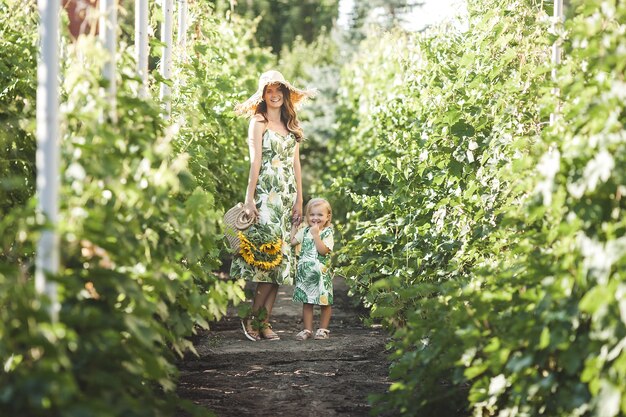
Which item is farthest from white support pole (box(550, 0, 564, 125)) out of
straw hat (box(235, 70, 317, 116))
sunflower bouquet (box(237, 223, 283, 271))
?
sunflower bouquet (box(237, 223, 283, 271))

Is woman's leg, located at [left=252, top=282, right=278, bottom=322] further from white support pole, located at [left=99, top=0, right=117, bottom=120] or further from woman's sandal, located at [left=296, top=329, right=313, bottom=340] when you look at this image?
white support pole, located at [left=99, top=0, right=117, bottom=120]

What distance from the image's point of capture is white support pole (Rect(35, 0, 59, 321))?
284 centimetres

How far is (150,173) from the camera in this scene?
11.1 feet

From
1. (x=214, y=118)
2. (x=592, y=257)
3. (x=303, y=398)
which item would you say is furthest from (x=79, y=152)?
(x=214, y=118)

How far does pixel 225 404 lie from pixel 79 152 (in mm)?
1805

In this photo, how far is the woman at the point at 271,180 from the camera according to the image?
6395mm

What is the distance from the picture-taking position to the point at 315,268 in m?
6.49

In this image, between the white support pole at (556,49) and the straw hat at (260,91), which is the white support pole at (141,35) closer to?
the straw hat at (260,91)

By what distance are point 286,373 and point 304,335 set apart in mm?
1099

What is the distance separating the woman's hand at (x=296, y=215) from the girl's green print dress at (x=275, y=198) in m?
0.05

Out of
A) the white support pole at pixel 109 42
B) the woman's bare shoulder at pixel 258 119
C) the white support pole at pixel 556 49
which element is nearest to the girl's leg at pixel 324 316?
the woman's bare shoulder at pixel 258 119

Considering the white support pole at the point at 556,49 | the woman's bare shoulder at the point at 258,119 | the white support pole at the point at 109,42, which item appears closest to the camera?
the white support pole at the point at 109,42

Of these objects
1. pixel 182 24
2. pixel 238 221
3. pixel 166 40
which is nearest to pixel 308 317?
pixel 238 221

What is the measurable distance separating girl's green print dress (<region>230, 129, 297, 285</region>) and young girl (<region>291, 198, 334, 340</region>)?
0.10 meters
